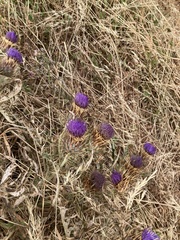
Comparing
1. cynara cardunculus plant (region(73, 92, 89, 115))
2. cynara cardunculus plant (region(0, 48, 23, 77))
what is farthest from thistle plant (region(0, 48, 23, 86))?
cynara cardunculus plant (region(73, 92, 89, 115))

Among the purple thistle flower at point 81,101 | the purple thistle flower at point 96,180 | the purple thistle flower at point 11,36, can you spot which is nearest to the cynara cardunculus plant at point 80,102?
the purple thistle flower at point 81,101

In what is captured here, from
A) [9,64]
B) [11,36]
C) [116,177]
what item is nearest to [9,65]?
[9,64]

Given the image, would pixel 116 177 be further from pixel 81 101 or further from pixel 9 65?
pixel 9 65

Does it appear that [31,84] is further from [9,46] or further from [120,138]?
[120,138]

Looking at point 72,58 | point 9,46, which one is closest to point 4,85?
point 9,46

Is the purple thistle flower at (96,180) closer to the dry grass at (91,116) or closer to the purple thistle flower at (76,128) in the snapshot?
the dry grass at (91,116)

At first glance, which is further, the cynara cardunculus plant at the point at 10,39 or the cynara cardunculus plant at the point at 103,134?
the cynara cardunculus plant at the point at 10,39

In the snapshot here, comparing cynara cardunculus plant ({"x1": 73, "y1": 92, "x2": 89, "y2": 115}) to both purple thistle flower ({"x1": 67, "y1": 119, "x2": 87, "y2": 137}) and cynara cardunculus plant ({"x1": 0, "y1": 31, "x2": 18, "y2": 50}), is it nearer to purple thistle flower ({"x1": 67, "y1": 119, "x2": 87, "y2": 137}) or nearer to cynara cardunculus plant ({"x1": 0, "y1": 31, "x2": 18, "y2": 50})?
purple thistle flower ({"x1": 67, "y1": 119, "x2": 87, "y2": 137})
